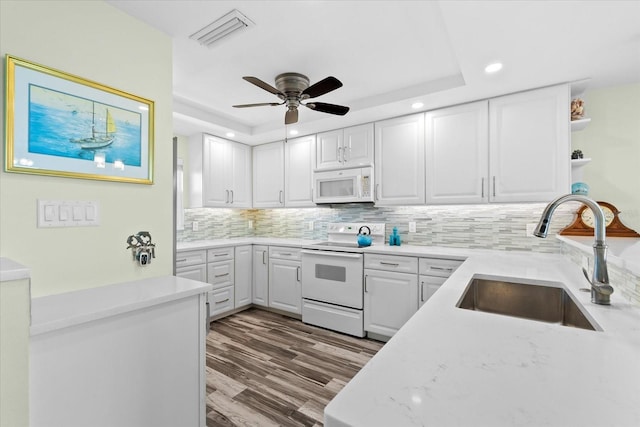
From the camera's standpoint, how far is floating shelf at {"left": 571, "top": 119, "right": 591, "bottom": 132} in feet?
7.79

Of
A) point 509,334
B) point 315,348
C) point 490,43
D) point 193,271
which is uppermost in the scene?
point 490,43

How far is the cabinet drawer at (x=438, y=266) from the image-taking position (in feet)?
8.57

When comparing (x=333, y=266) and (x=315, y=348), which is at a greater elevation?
(x=333, y=266)

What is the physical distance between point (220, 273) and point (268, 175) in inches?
60.3

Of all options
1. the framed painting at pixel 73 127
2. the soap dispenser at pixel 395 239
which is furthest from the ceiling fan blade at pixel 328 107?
the soap dispenser at pixel 395 239

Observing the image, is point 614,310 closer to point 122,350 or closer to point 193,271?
point 122,350

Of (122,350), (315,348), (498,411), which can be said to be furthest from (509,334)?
(315,348)

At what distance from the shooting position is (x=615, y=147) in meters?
2.46

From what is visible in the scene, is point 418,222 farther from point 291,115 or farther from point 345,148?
point 291,115

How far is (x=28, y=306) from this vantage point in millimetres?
987

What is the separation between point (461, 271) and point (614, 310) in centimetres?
73

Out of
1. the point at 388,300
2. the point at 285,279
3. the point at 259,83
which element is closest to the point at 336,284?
the point at 388,300

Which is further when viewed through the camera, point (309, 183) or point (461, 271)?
point (309, 183)

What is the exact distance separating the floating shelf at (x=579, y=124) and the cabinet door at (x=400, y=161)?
1200mm
